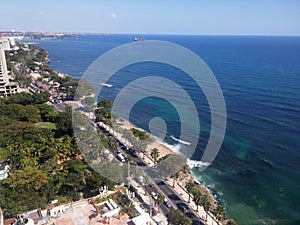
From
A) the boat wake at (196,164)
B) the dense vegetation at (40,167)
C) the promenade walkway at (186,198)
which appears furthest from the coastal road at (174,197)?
the boat wake at (196,164)

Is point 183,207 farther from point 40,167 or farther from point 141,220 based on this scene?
point 40,167

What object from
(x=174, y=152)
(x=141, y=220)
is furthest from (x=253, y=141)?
(x=141, y=220)

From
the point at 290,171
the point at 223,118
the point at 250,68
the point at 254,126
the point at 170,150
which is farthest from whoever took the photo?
the point at 250,68

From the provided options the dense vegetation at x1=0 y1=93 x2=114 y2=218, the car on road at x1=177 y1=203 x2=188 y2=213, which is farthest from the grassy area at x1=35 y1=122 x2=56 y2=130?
the car on road at x1=177 y1=203 x2=188 y2=213

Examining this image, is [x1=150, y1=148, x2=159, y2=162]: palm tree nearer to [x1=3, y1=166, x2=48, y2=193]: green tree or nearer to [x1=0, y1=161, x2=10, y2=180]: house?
[x1=3, y1=166, x2=48, y2=193]: green tree

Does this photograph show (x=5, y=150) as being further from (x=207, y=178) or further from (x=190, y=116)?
(x=190, y=116)

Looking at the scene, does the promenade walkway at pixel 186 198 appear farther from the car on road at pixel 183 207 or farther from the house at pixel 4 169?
the house at pixel 4 169

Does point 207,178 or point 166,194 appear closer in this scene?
point 166,194

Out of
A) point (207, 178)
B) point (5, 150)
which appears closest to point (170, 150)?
point (207, 178)
